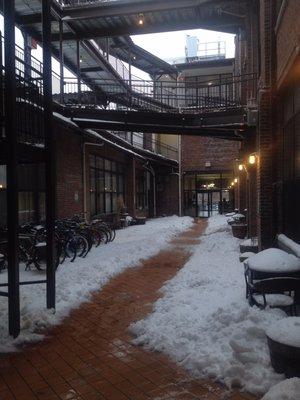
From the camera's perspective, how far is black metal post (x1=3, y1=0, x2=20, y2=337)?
5.50 m

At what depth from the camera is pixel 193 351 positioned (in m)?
4.92

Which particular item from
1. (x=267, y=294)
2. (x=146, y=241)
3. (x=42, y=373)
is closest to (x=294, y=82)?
(x=267, y=294)

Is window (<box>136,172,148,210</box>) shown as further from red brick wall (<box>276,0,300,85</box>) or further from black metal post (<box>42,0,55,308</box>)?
black metal post (<box>42,0,55,308</box>)

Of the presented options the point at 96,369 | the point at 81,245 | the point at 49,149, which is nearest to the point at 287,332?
the point at 96,369

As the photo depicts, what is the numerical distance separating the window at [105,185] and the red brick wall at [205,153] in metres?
9.55

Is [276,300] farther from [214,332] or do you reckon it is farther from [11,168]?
[11,168]

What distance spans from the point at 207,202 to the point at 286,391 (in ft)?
107

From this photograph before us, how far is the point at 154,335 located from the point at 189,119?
30.5 ft

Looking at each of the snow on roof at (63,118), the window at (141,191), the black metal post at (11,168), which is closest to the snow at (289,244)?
the black metal post at (11,168)

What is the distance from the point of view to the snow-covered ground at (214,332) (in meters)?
4.31

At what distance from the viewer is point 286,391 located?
3438mm

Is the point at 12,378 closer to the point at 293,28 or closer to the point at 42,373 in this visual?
the point at 42,373

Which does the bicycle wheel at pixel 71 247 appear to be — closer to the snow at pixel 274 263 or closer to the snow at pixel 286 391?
the snow at pixel 274 263

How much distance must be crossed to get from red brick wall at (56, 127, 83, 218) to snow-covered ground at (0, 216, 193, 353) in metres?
2.26
